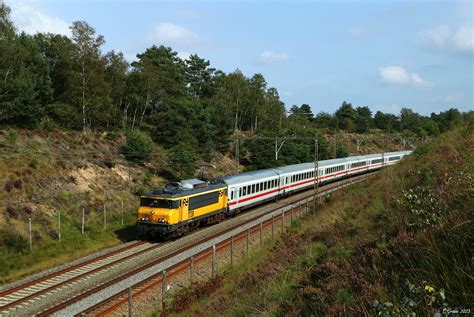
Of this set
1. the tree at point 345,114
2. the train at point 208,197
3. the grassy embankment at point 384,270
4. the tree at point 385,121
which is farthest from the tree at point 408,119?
the grassy embankment at point 384,270

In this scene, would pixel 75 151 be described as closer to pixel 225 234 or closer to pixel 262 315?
pixel 225 234

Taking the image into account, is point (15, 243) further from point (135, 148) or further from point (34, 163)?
point (135, 148)

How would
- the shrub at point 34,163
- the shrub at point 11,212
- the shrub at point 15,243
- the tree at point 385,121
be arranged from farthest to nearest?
1. the tree at point 385,121
2. the shrub at point 34,163
3. the shrub at point 11,212
4. the shrub at point 15,243

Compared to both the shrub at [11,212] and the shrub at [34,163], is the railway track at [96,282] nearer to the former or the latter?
the shrub at [11,212]

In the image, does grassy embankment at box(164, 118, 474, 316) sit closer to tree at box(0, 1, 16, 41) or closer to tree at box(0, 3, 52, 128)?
tree at box(0, 3, 52, 128)

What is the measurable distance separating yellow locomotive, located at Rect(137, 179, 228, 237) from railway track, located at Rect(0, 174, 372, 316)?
3.58ft

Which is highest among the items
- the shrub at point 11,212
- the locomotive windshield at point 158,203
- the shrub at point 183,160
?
the shrub at point 183,160

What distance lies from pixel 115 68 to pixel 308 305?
4741 cm

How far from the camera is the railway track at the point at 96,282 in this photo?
15.0 m

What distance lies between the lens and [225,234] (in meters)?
26.0

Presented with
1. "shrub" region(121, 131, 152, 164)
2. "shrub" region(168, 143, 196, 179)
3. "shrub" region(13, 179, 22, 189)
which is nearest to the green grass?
"shrub" region(13, 179, 22, 189)

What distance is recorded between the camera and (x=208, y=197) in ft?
91.4

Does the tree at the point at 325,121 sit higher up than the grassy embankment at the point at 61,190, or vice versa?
the tree at the point at 325,121

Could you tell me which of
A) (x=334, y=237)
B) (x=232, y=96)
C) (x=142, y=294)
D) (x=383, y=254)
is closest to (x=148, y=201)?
(x=142, y=294)
